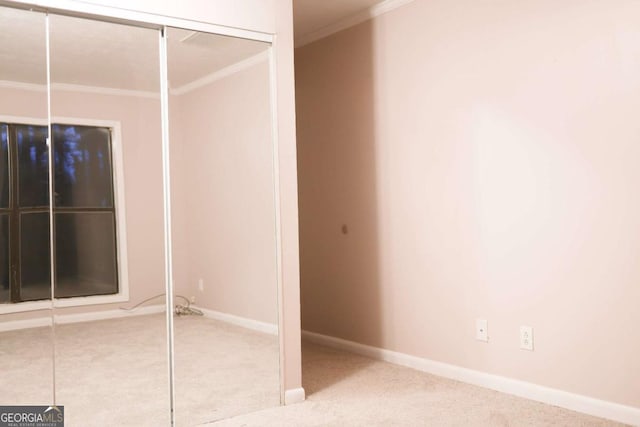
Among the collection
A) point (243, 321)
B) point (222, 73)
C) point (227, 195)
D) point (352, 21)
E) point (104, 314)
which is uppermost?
point (352, 21)

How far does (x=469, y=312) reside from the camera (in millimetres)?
3598

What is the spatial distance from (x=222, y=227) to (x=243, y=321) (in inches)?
19.6

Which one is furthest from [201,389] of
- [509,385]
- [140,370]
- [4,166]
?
[509,385]

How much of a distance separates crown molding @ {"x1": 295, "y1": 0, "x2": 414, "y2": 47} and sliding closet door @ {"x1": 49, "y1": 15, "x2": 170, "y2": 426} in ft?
5.56

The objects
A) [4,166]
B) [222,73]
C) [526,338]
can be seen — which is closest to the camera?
[4,166]

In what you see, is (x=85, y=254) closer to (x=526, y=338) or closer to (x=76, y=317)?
(x=76, y=317)

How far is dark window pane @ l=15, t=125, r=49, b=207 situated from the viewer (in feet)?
8.57

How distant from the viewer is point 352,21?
14.1 feet

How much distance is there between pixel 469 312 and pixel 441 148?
99 centimetres

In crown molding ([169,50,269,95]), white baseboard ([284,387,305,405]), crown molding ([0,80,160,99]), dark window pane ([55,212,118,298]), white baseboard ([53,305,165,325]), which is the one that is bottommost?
white baseboard ([284,387,305,405])

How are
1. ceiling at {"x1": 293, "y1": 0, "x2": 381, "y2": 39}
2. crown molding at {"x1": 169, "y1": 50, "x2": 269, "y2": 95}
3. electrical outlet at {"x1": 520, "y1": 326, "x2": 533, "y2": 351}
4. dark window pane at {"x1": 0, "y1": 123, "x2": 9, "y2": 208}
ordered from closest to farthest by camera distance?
dark window pane at {"x1": 0, "y1": 123, "x2": 9, "y2": 208}
crown molding at {"x1": 169, "y1": 50, "x2": 269, "y2": 95}
electrical outlet at {"x1": 520, "y1": 326, "x2": 533, "y2": 351}
ceiling at {"x1": 293, "y1": 0, "x2": 381, "y2": 39}

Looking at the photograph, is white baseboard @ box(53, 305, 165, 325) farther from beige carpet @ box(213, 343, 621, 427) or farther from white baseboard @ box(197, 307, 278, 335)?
beige carpet @ box(213, 343, 621, 427)

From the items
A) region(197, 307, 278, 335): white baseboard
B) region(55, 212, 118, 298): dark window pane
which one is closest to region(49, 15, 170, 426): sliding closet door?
region(55, 212, 118, 298): dark window pane

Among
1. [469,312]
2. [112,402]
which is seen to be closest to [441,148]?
[469,312]
